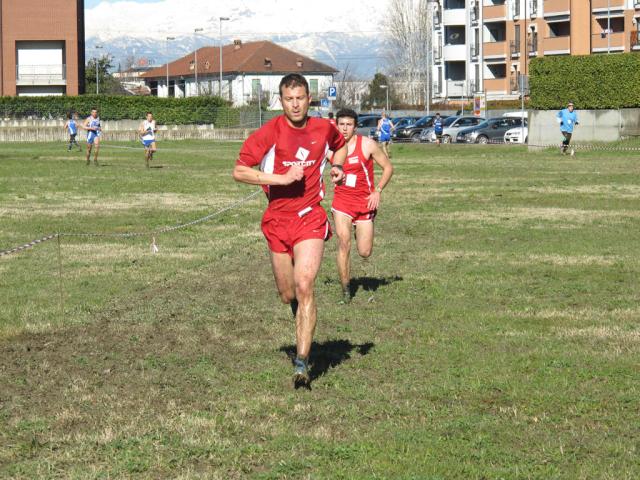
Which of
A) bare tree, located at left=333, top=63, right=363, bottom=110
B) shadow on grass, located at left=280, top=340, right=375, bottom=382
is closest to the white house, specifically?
bare tree, located at left=333, top=63, right=363, bottom=110

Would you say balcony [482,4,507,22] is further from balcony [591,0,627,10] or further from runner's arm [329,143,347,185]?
runner's arm [329,143,347,185]

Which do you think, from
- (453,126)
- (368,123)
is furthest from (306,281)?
(368,123)

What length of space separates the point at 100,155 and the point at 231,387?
43320 millimetres

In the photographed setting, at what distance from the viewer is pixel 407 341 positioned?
10.3 metres

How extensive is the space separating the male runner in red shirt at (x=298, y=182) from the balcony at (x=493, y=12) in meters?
91.8

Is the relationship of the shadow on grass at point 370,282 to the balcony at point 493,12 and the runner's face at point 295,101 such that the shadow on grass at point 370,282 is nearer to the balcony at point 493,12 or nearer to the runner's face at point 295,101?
the runner's face at point 295,101

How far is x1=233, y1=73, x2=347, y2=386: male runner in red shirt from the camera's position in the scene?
855 cm

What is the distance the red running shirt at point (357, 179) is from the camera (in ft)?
44.1

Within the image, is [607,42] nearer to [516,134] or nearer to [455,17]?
[455,17]

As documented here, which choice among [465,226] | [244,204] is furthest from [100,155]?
[465,226]

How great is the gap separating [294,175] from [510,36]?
9188 centimetres

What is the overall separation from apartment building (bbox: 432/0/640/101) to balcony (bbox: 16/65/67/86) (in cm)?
3238

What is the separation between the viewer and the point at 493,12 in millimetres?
98938

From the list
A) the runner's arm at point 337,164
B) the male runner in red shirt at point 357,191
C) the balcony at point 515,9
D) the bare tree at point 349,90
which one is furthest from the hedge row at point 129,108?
the runner's arm at point 337,164
